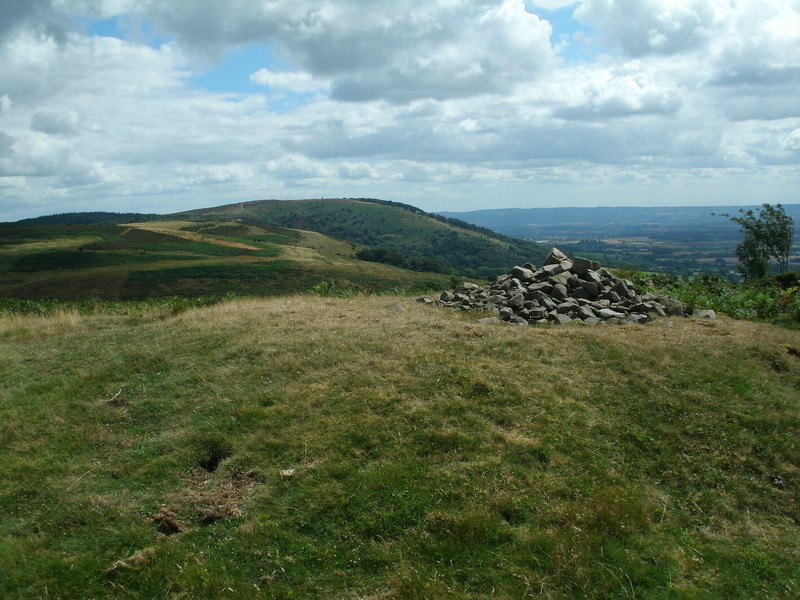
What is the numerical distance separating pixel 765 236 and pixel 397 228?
11915cm

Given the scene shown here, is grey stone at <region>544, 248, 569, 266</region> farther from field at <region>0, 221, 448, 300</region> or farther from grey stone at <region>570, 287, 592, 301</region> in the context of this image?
field at <region>0, 221, 448, 300</region>

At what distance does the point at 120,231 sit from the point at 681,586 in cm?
8892

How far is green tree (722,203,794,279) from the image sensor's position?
119 ft

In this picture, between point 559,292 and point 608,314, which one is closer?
point 608,314

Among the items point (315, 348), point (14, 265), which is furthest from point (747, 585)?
point (14, 265)

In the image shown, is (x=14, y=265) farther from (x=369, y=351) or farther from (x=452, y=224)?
(x=452, y=224)

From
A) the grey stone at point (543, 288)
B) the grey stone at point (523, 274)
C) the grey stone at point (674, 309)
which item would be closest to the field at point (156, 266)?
the grey stone at point (523, 274)

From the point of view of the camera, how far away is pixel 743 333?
40.1 ft

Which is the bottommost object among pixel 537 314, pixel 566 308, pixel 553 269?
pixel 537 314

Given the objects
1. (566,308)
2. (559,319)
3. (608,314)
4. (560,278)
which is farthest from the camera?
(560,278)

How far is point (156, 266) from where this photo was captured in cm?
5834

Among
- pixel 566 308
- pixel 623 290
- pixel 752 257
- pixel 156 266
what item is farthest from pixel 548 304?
pixel 156 266

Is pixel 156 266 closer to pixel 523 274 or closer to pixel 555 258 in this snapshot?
pixel 555 258

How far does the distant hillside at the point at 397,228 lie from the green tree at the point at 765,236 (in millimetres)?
58989
